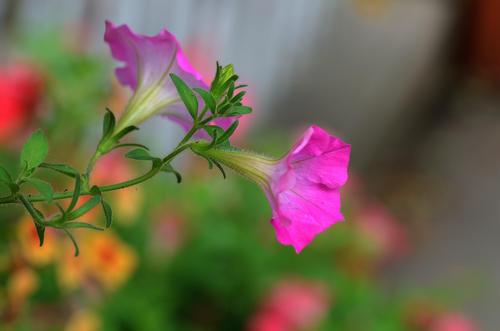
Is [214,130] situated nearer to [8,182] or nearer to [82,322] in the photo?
[8,182]

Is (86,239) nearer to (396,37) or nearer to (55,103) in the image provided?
(55,103)

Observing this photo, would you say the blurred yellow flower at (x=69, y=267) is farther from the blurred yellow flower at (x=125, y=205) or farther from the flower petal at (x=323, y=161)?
the flower petal at (x=323, y=161)

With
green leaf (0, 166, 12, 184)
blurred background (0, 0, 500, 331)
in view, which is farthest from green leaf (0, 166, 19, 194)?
blurred background (0, 0, 500, 331)

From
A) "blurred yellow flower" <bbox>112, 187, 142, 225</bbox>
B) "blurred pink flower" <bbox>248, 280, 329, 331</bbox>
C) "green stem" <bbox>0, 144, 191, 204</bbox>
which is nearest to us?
"green stem" <bbox>0, 144, 191, 204</bbox>

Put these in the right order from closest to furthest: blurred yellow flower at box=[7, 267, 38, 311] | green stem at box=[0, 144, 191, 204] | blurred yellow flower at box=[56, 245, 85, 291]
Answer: green stem at box=[0, 144, 191, 204], blurred yellow flower at box=[7, 267, 38, 311], blurred yellow flower at box=[56, 245, 85, 291]

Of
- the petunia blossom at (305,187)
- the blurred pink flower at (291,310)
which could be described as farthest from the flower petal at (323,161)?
the blurred pink flower at (291,310)

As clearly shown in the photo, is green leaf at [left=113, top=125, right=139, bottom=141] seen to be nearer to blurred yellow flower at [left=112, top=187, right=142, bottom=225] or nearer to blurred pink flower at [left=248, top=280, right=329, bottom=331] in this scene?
blurred yellow flower at [left=112, top=187, right=142, bottom=225]

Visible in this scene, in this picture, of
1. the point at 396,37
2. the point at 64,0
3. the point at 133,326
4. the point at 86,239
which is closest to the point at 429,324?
the point at 133,326
